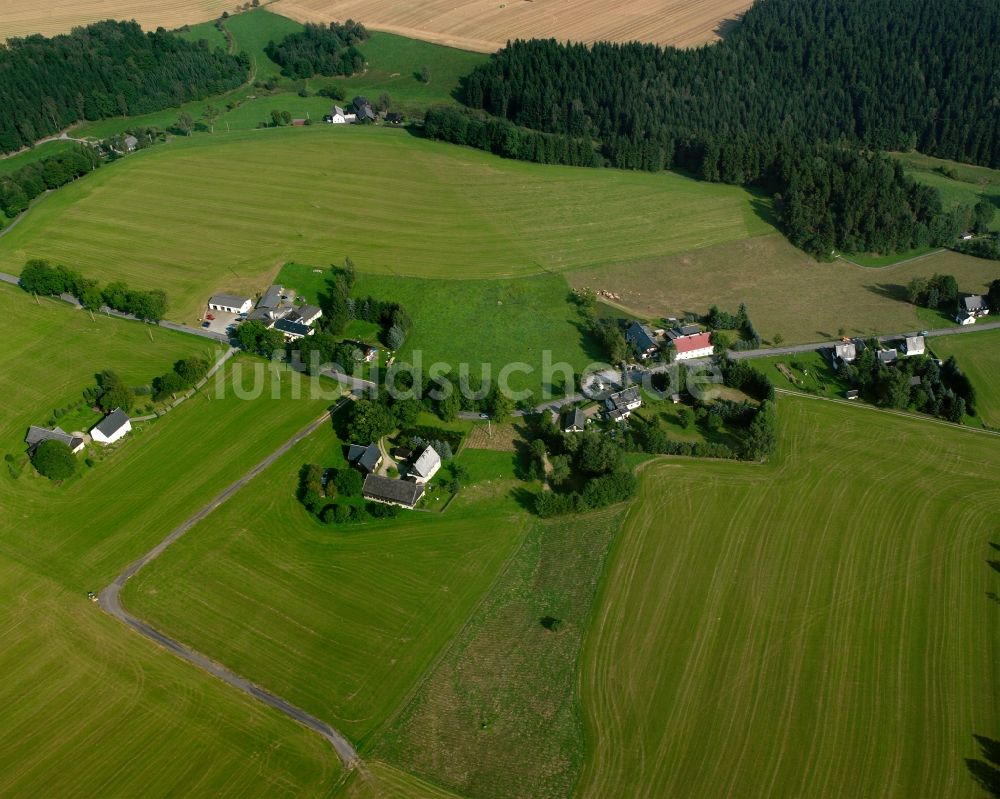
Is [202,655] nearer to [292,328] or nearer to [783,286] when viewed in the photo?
[292,328]

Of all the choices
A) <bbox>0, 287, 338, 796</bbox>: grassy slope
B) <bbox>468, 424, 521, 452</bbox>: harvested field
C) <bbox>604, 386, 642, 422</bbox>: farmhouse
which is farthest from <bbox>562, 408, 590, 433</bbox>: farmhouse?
<bbox>0, 287, 338, 796</bbox>: grassy slope

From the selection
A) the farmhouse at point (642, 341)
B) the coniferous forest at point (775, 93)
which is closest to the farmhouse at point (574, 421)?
the farmhouse at point (642, 341)

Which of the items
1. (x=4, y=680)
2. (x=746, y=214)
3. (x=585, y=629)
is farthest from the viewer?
(x=746, y=214)

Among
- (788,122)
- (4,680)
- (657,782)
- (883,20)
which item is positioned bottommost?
(657,782)

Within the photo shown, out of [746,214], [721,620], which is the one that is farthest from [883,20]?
[721,620]

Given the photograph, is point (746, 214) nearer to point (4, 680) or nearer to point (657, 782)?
point (657, 782)

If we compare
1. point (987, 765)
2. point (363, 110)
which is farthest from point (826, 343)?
point (363, 110)
